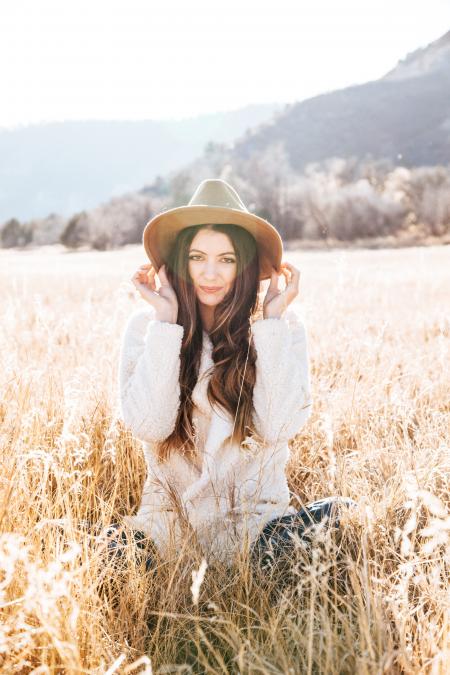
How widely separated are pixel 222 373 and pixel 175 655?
3.57ft

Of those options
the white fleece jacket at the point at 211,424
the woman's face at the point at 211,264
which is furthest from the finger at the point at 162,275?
the white fleece jacket at the point at 211,424

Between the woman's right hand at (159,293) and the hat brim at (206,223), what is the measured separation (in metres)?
0.06

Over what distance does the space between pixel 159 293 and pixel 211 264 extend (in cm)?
27

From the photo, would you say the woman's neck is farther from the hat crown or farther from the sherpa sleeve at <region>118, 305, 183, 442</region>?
the hat crown

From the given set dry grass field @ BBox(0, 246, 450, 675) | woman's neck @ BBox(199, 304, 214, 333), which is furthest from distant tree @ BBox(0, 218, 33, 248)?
woman's neck @ BBox(199, 304, 214, 333)

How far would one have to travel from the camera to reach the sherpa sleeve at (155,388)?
2.44m

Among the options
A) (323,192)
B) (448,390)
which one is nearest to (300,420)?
(448,390)

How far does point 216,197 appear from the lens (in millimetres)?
2557

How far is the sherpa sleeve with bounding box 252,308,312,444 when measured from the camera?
2443 millimetres

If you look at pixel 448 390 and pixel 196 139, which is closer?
pixel 448 390

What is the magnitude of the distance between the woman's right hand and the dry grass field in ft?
1.66

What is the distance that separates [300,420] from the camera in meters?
2.47

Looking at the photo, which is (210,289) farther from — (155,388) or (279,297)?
(155,388)

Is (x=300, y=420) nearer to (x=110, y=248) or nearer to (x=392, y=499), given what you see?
(x=392, y=499)
